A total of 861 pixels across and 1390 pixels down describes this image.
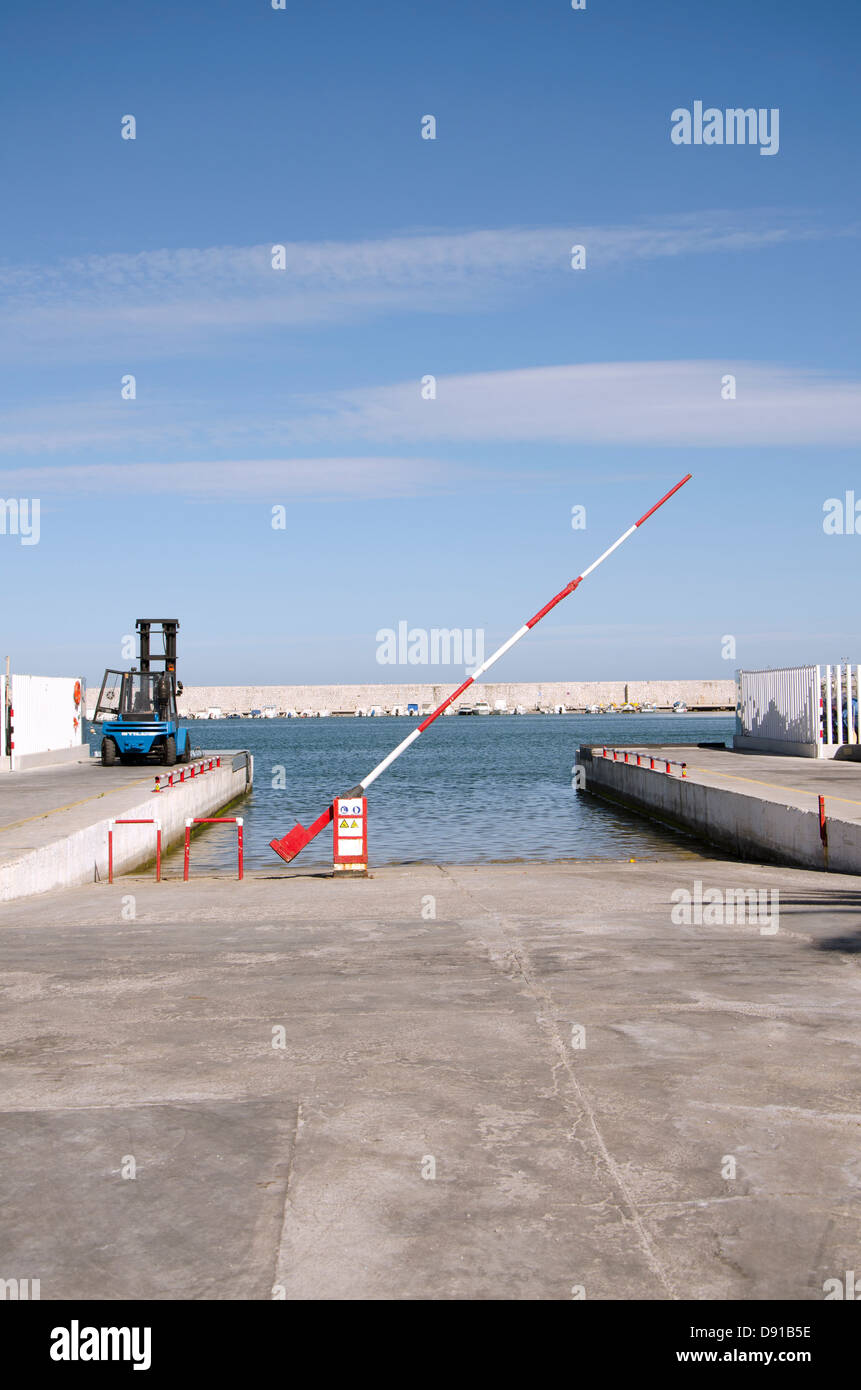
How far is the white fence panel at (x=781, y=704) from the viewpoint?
44719 millimetres

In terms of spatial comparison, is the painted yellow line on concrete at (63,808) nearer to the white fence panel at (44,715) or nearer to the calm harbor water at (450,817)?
the calm harbor water at (450,817)

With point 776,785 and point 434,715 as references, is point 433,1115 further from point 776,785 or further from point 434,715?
point 776,785

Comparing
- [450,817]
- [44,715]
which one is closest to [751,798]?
[450,817]

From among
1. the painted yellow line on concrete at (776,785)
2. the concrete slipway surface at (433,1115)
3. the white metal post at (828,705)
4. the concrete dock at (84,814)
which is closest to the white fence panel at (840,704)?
the white metal post at (828,705)

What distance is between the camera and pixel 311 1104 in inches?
303

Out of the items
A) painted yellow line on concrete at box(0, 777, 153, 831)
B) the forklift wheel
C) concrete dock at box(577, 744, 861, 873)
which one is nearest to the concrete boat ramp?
concrete dock at box(577, 744, 861, 873)

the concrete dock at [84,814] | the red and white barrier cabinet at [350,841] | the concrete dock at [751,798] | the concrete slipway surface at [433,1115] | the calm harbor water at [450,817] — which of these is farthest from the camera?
the calm harbor water at [450,817]

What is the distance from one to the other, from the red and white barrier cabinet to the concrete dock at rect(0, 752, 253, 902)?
Answer: 4618 millimetres

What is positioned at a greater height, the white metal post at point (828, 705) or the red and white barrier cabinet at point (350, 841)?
the white metal post at point (828, 705)

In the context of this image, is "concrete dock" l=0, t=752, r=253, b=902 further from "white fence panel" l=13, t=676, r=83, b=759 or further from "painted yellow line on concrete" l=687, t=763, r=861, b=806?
"painted yellow line on concrete" l=687, t=763, r=861, b=806

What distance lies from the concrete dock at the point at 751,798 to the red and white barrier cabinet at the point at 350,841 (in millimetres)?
8007

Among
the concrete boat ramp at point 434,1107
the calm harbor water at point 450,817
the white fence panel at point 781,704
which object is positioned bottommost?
the calm harbor water at point 450,817

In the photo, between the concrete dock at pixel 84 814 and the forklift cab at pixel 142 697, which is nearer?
the concrete dock at pixel 84 814

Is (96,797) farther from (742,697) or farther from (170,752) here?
(742,697)
